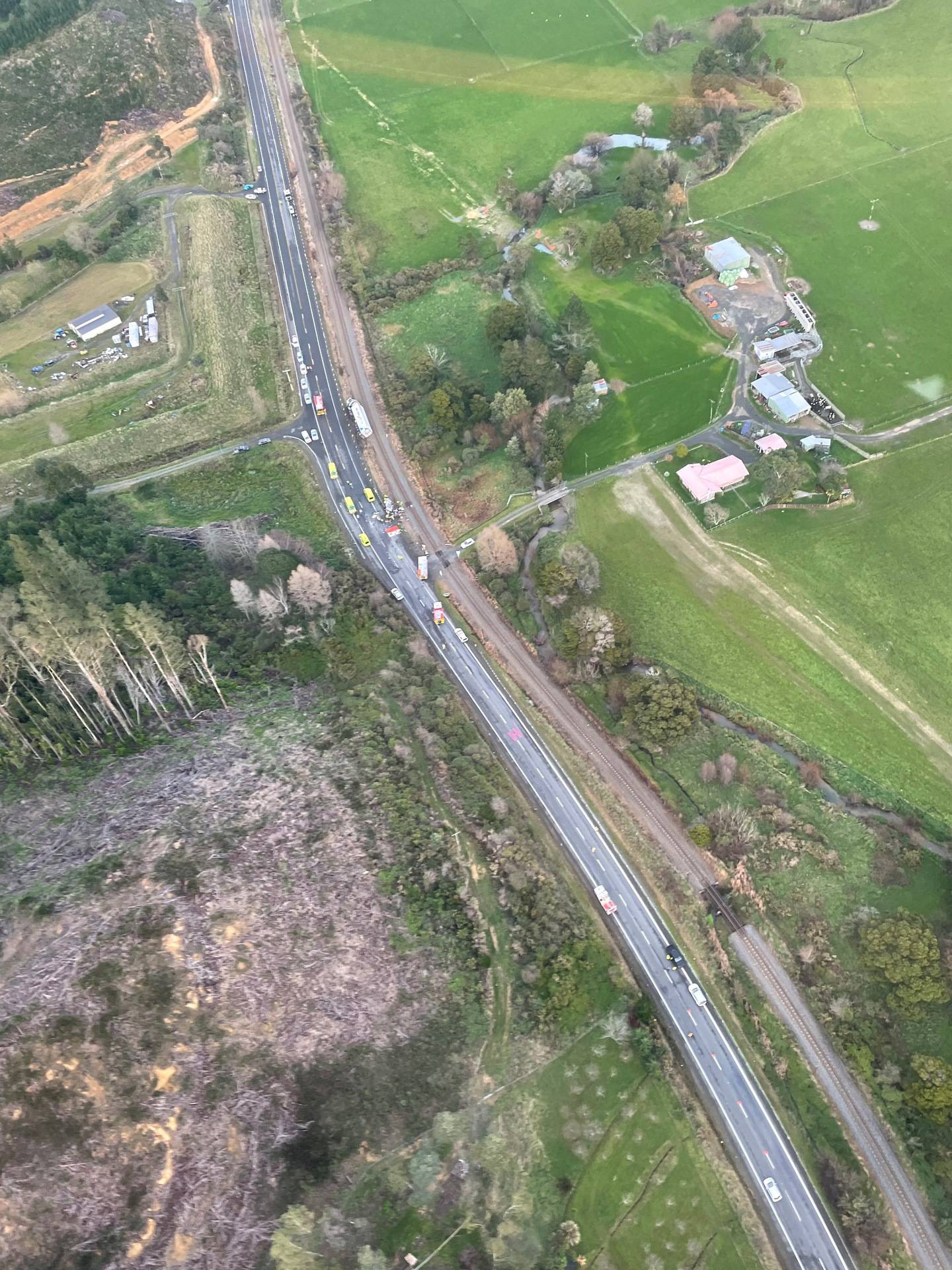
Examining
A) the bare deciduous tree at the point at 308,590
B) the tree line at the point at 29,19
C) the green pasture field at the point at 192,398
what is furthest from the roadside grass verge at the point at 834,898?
the tree line at the point at 29,19

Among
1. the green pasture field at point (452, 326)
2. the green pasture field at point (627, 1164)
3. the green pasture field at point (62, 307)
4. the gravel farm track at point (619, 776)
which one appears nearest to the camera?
the green pasture field at point (627, 1164)

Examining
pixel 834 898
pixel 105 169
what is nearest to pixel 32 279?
pixel 105 169

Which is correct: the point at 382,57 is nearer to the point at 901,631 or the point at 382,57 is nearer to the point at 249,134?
the point at 249,134

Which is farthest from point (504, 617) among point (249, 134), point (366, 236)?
point (249, 134)

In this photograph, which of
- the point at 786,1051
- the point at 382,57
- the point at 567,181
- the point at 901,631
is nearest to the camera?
the point at 786,1051

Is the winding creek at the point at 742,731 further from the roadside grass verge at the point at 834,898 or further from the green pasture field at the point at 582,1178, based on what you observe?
the green pasture field at the point at 582,1178
